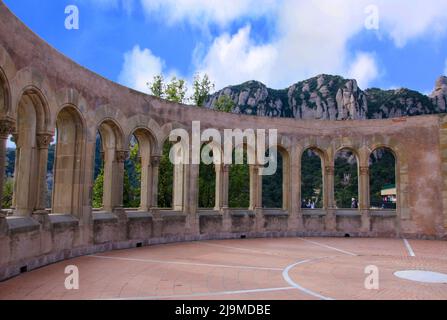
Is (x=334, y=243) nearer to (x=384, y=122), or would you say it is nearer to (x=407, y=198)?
(x=407, y=198)

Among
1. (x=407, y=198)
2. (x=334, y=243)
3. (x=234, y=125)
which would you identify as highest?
(x=234, y=125)

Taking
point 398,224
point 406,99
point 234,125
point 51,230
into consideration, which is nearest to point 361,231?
point 398,224

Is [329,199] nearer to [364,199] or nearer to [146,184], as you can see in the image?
[364,199]

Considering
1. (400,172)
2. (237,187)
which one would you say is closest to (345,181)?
(237,187)

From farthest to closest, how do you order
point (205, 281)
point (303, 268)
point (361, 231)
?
point (361, 231)
point (303, 268)
point (205, 281)

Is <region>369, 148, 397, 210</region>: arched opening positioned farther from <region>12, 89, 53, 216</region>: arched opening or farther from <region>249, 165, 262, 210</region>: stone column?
<region>12, 89, 53, 216</region>: arched opening

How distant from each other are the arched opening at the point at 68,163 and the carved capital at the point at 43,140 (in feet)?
5.39

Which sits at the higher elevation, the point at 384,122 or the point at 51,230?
the point at 384,122

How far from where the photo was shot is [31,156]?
10000mm

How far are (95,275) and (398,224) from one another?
15.5m

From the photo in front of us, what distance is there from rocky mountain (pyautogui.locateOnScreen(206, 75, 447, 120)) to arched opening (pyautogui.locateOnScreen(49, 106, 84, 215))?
68132 mm

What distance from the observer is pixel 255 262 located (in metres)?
11.0

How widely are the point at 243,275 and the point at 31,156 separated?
6.12m

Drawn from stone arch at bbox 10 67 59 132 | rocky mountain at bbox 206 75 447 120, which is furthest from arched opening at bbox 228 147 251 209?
rocky mountain at bbox 206 75 447 120
